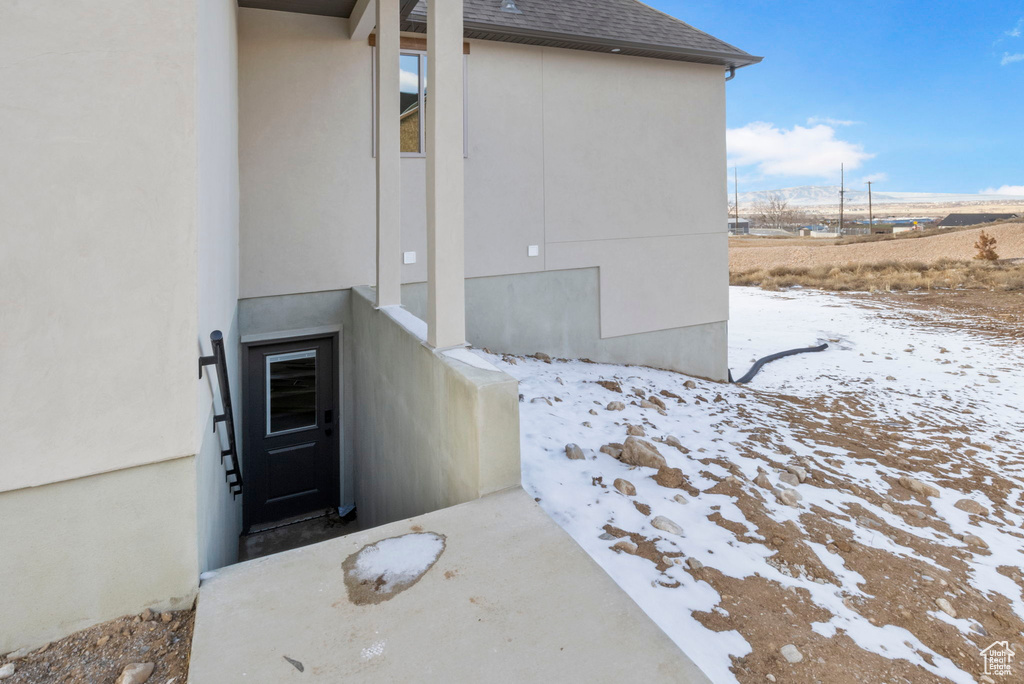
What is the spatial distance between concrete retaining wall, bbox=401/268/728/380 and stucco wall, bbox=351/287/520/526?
1.97m

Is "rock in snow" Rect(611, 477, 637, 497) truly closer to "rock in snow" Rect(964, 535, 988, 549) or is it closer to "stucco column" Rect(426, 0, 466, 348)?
"stucco column" Rect(426, 0, 466, 348)

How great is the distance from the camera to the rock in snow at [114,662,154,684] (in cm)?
198

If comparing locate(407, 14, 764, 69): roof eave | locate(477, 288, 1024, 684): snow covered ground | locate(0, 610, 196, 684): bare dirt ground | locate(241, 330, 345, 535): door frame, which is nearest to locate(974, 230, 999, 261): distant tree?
locate(407, 14, 764, 69): roof eave

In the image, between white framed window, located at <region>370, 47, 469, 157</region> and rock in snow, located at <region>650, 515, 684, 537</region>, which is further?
white framed window, located at <region>370, 47, 469, 157</region>

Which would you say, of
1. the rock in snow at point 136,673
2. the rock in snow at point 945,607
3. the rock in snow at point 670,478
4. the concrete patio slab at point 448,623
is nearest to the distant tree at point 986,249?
the rock in snow at point 670,478

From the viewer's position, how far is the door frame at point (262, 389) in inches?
262

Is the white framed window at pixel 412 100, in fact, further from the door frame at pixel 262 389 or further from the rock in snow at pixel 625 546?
the rock in snow at pixel 625 546

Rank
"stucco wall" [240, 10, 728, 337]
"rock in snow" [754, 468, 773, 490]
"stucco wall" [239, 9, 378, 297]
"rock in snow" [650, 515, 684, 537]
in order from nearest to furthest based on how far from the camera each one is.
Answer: "rock in snow" [650, 515, 684, 537]
"rock in snow" [754, 468, 773, 490]
"stucco wall" [239, 9, 378, 297]
"stucco wall" [240, 10, 728, 337]

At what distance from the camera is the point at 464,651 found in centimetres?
202

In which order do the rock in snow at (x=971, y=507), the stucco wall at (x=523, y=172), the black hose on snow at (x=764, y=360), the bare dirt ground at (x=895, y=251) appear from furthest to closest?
the bare dirt ground at (x=895, y=251) → the black hose on snow at (x=764, y=360) → the stucco wall at (x=523, y=172) → the rock in snow at (x=971, y=507)

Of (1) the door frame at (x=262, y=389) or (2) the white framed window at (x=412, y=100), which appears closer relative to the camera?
(1) the door frame at (x=262, y=389)

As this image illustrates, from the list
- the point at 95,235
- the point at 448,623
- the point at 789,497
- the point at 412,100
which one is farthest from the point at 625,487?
the point at 412,100

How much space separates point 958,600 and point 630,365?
631cm

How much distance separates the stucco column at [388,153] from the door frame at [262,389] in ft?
6.45
